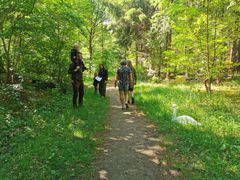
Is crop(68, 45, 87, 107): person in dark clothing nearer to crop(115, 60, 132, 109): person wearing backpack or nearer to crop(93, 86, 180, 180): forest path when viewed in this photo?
crop(93, 86, 180, 180): forest path

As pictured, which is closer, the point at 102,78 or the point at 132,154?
the point at 132,154

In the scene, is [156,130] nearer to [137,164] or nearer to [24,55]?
[137,164]

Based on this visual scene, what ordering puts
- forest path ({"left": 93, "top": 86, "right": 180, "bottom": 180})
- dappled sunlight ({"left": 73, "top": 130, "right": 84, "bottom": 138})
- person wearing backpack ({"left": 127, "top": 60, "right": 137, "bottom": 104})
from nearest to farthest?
1. forest path ({"left": 93, "top": 86, "right": 180, "bottom": 180})
2. dappled sunlight ({"left": 73, "top": 130, "right": 84, "bottom": 138})
3. person wearing backpack ({"left": 127, "top": 60, "right": 137, "bottom": 104})

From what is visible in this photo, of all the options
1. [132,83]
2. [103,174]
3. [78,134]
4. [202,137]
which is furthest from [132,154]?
[132,83]

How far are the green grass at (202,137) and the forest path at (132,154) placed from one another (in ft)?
0.94

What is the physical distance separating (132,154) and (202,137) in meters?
1.98

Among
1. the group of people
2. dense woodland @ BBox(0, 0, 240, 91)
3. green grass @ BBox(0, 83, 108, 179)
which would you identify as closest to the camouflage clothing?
the group of people

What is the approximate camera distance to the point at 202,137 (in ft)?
22.7

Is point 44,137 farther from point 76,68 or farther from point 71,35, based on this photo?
point 71,35

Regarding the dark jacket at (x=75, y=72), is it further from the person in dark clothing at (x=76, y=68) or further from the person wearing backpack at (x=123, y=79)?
the person wearing backpack at (x=123, y=79)

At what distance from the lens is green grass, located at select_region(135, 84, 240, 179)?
5.43 m

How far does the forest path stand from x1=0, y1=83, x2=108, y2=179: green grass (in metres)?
0.33

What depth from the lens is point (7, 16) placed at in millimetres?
8922

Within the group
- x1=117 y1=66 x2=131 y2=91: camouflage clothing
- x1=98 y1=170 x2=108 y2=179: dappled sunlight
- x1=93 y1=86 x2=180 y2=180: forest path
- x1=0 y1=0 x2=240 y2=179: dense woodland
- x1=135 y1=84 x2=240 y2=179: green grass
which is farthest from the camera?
x1=117 y1=66 x2=131 y2=91: camouflage clothing
